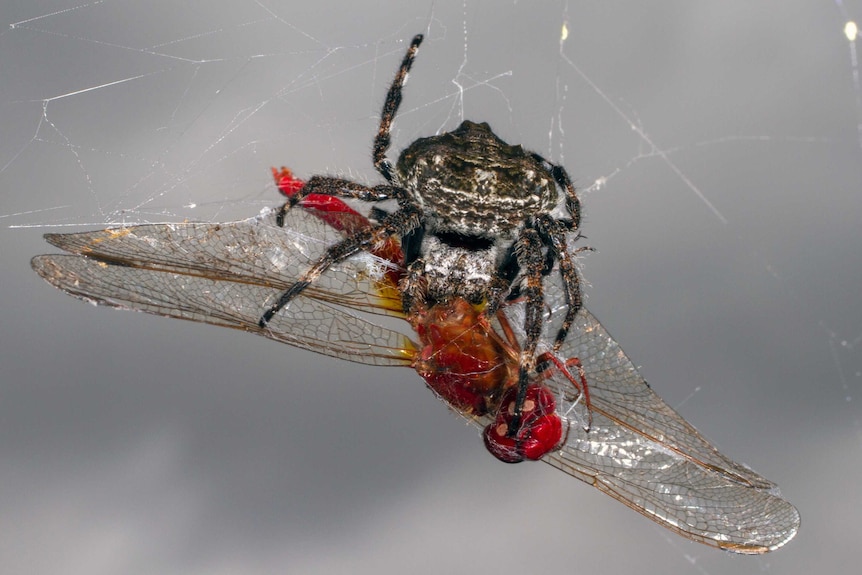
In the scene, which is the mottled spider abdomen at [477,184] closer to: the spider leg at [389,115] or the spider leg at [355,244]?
the spider leg at [355,244]

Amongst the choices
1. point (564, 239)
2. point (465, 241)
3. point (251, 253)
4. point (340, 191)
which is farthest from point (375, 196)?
point (564, 239)

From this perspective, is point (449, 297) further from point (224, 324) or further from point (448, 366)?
point (224, 324)

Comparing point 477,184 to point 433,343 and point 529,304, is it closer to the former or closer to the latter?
point 529,304

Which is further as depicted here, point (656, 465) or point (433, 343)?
point (656, 465)

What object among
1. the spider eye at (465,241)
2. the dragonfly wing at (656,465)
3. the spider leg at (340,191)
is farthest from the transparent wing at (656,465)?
the spider leg at (340,191)

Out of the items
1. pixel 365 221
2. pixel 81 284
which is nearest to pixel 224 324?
pixel 81 284

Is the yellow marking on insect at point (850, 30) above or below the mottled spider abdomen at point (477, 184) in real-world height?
above
